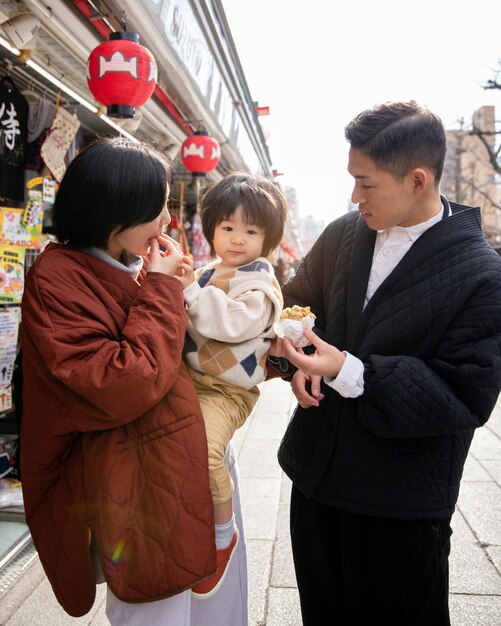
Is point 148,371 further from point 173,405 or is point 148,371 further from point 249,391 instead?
point 249,391

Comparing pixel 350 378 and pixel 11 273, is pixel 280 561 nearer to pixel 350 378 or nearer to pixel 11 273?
pixel 350 378

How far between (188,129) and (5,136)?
297 cm

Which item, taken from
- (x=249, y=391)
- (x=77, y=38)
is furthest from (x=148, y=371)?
(x=77, y=38)

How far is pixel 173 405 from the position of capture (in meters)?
1.49

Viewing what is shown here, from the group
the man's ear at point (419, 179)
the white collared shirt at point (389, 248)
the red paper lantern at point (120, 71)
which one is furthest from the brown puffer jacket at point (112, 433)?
the red paper lantern at point (120, 71)

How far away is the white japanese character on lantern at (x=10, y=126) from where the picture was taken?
3.85 meters

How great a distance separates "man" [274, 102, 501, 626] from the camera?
1662 mm

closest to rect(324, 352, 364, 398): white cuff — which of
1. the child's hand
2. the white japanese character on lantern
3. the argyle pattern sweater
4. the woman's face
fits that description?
the argyle pattern sweater

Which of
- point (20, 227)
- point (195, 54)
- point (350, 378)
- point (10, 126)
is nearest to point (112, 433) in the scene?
point (350, 378)

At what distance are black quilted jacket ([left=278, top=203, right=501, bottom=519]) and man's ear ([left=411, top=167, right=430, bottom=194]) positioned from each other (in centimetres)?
15

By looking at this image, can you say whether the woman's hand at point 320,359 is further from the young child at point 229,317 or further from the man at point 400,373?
the young child at point 229,317

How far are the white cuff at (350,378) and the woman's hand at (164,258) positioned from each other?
666 millimetres

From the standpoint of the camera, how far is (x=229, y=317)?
1740 mm

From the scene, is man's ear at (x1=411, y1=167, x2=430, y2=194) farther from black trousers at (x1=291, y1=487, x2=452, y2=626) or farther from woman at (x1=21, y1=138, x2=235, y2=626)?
black trousers at (x1=291, y1=487, x2=452, y2=626)
